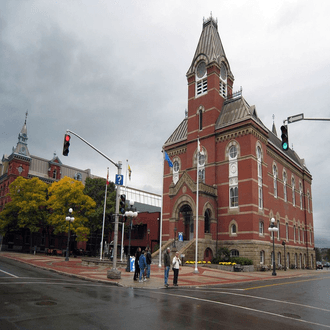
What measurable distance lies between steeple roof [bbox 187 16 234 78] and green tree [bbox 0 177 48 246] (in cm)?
2972

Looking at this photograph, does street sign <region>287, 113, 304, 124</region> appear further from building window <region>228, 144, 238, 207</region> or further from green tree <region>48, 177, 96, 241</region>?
green tree <region>48, 177, 96, 241</region>

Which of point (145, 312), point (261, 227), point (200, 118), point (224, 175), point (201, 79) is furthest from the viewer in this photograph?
point (201, 79)

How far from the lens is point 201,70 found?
42.4 meters

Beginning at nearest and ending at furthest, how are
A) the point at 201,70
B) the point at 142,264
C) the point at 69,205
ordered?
1. the point at 142,264
2. the point at 201,70
3. the point at 69,205

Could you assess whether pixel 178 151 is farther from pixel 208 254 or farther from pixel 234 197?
pixel 208 254

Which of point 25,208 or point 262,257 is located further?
point 25,208

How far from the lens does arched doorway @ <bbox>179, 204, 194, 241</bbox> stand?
122 feet

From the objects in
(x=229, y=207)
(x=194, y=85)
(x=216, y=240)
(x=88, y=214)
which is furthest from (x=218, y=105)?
(x=88, y=214)

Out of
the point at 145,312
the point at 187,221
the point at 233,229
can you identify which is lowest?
the point at 145,312

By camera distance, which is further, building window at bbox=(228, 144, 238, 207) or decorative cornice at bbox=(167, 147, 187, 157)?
decorative cornice at bbox=(167, 147, 187, 157)

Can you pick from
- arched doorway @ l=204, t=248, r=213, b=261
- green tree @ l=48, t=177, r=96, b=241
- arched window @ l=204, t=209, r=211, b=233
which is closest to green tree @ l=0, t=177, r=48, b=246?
green tree @ l=48, t=177, r=96, b=241

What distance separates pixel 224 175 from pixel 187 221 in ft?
23.4

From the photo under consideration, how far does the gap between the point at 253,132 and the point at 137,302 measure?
2895 cm

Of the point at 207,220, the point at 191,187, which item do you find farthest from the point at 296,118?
the point at 207,220
